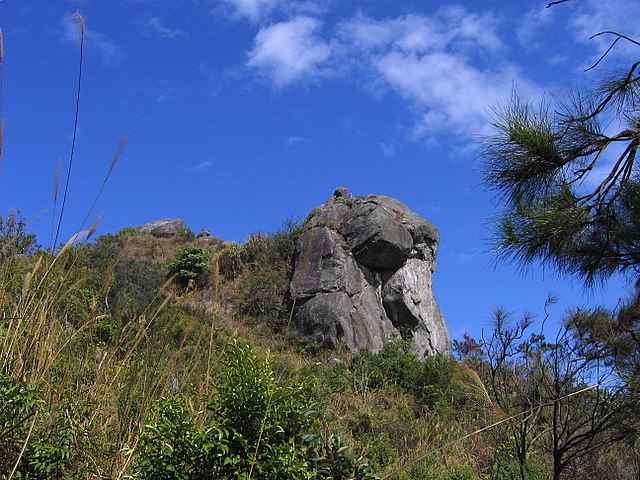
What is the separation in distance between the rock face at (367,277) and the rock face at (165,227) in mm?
6897

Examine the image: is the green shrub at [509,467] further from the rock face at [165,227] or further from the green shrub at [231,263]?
the rock face at [165,227]

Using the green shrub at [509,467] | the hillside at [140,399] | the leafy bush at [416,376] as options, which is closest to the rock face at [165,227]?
the leafy bush at [416,376]

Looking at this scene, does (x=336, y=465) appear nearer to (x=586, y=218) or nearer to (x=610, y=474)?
(x=586, y=218)

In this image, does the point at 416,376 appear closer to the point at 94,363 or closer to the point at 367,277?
the point at 367,277

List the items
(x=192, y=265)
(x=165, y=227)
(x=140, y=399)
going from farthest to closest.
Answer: (x=165, y=227) → (x=192, y=265) → (x=140, y=399)

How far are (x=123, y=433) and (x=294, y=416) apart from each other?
791 millimetres

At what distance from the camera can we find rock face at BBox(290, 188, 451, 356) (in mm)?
15109

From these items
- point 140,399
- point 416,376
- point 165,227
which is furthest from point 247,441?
point 165,227

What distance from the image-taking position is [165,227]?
23.6 metres

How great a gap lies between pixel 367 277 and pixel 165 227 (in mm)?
9415

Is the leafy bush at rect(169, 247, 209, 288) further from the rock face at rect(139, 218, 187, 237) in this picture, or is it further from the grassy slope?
the grassy slope

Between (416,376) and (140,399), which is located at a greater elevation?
(416,376)

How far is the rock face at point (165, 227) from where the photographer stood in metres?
23.2

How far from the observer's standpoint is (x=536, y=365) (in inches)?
274
